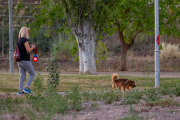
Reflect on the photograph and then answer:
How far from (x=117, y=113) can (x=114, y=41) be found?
22.3 m

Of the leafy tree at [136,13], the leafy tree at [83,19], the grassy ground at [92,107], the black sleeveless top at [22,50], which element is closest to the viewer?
the grassy ground at [92,107]

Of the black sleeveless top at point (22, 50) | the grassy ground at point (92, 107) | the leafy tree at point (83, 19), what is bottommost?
the grassy ground at point (92, 107)

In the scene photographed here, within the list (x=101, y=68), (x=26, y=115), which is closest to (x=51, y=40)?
(x=101, y=68)

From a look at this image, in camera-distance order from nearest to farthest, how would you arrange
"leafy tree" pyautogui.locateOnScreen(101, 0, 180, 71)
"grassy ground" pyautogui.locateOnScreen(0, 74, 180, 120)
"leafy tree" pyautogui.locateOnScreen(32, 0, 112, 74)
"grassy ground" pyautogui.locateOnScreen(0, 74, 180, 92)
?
"grassy ground" pyautogui.locateOnScreen(0, 74, 180, 120)
"grassy ground" pyautogui.locateOnScreen(0, 74, 180, 92)
"leafy tree" pyautogui.locateOnScreen(32, 0, 112, 74)
"leafy tree" pyautogui.locateOnScreen(101, 0, 180, 71)

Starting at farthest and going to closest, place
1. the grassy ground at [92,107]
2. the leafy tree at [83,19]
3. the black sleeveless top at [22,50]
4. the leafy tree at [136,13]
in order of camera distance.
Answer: the leafy tree at [136,13] < the leafy tree at [83,19] < the black sleeveless top at [22,50] < the grassy ground at [92,107]

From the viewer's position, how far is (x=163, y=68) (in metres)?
18.3

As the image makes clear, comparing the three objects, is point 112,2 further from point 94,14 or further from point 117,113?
point 117,113

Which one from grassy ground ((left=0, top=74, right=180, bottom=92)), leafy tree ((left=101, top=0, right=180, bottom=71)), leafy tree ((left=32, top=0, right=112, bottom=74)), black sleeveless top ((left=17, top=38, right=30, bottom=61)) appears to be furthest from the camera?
leafy tree ((left=101, top=0, right=180, bottom=71))

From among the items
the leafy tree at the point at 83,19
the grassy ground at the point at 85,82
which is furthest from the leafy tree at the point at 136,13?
the grassy ground at the point at 85,82

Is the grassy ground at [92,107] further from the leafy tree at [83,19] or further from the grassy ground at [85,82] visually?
the leafy tree at [83,19]

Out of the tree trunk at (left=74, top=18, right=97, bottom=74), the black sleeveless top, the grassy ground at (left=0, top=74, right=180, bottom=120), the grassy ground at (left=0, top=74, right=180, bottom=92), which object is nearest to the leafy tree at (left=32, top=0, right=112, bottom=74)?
the tree trunk at (left=74, top=18, right=97, bottom=74)

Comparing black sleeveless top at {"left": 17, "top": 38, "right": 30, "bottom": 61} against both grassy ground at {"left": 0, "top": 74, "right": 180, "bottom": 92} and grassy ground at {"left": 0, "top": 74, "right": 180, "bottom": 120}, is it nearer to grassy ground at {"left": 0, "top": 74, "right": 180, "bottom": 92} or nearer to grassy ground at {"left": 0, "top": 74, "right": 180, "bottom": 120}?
grassy ground at {"left": 0, "top": 74, "right": 180, "bottom": 120}

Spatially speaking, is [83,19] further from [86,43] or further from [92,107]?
[92,107]

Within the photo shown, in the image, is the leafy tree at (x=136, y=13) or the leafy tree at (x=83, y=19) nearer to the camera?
the leafy tree at (x=83, y=19)
